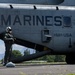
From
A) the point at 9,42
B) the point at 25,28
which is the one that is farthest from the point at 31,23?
the point at 9,42

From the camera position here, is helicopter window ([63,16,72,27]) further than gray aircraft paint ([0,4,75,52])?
Yes

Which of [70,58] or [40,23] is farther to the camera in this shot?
[70,58]

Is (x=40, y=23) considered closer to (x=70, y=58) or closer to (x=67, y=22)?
(x=67, y=22)

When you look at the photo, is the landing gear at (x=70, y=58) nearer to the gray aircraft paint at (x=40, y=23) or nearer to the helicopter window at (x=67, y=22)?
the gray aircraft paint at (x=40, y=23)

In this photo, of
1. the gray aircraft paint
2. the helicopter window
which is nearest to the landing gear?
the gray aircraft paint

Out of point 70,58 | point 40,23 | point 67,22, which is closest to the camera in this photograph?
point 40,23

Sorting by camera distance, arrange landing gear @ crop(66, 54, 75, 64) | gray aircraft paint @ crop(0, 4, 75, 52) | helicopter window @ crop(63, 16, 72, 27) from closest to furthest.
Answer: gray aircraft paint @ crop(0, 4, 75, 52) < helicopter window @ crop(63, 16, 72, 27) < landing gear @ crop(66, 54, 75, 64)

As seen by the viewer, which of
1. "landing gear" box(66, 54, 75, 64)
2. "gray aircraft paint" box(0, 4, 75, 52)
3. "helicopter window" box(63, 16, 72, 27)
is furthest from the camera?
"landing gear" box(66, 54, 75, 64)

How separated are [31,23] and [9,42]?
3773 mm

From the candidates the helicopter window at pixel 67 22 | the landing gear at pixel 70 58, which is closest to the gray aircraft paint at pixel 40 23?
the helicopter window at pixel 67 22

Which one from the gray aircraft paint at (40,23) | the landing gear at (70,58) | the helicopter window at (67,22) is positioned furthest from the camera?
the landing gear at (70,58)

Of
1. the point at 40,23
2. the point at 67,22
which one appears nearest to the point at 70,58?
the point at 67,22

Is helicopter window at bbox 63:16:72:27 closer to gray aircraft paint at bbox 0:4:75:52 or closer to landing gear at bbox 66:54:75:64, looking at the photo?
gray aircraft paint at bbox 0:4:75:52

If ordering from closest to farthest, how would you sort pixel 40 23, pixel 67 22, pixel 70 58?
pixel 40 23 → pixel 67 22 → pixel 70 58
